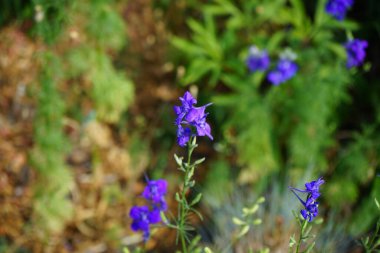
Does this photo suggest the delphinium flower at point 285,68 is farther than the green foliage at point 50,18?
Yes

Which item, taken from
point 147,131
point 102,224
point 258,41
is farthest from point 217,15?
point 102,224

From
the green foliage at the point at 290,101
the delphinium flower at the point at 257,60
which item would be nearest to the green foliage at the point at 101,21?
the green foliage at the point at 290,101

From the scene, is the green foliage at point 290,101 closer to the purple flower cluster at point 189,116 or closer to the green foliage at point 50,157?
the green foliage at point 50,157

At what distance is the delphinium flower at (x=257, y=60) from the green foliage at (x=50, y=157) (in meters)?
1.17

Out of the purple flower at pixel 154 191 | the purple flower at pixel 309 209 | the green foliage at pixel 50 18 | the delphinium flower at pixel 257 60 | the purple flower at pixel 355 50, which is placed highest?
the green foliage at pixel 50 18

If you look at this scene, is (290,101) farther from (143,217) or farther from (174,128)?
(143,217)

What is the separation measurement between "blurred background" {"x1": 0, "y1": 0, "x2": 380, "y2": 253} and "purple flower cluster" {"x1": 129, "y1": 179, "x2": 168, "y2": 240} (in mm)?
1102

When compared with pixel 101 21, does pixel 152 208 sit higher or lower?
lower

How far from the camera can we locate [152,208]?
2082 millimetres

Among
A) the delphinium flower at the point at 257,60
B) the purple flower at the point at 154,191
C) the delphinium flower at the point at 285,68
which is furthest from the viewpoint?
the delphinium flower at the point at 257,60

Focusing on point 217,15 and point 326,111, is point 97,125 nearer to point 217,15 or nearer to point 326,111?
point 217,15

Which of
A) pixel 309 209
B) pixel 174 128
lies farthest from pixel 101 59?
pixel 309 209

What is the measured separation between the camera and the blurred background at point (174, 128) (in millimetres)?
3271

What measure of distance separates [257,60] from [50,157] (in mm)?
1407
